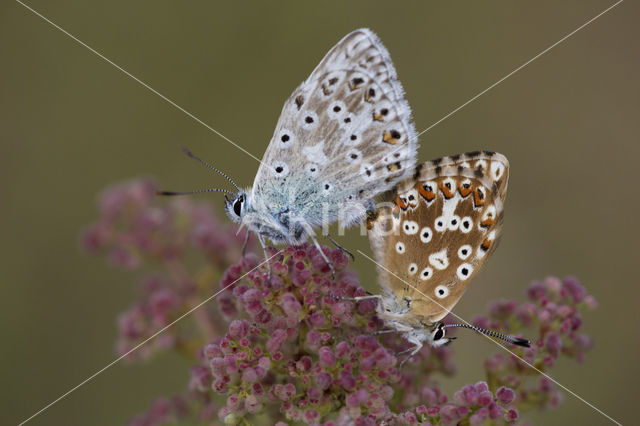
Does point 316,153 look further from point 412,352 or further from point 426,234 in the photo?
point 412,352

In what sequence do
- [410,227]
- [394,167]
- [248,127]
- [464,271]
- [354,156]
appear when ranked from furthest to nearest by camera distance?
[248,127] → [354,156] → [394,167] → [410,227] → [464,271]

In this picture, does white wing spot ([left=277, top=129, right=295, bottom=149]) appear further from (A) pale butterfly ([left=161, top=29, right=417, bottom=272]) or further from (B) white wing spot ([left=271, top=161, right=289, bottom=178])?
(B) white wing spot ([left=271, top=161, right=289, bottom=178])

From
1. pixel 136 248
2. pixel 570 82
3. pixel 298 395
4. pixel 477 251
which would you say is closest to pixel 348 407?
pixel 298 395

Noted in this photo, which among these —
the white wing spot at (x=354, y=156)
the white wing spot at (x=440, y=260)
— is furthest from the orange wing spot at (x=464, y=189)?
the white wing spot at (x=354, y=156)

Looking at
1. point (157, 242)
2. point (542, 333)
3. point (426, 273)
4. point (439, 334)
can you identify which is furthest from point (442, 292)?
point (157, 242)

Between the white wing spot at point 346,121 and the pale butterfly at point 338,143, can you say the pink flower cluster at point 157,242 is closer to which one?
the pale butterfly at point 338,143

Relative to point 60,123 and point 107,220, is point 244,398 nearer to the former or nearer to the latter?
point 107,220
